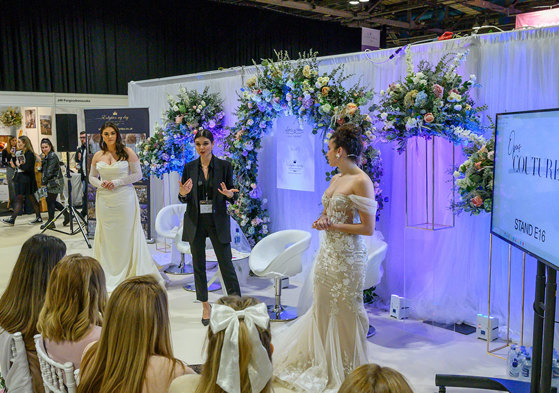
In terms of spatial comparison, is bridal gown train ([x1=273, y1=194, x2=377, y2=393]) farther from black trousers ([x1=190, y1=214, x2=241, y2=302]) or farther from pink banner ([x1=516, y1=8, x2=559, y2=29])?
pink banner ([x1=516, y1=8, x2=559, y2=29])

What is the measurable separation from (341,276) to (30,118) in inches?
378

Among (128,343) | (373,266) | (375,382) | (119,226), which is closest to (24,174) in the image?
(119,226)

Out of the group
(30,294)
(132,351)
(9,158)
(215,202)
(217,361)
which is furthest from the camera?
(9,158)

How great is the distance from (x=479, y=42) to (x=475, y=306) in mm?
2195

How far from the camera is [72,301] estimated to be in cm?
227

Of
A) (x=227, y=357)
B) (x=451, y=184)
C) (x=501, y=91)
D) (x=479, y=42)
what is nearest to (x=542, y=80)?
(x=501, y=91)

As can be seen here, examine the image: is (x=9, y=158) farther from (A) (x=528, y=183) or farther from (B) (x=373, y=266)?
(A) (x=528, y=183)

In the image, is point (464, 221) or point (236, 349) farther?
point (464, 221)

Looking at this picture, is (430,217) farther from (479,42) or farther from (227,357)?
(227,357)

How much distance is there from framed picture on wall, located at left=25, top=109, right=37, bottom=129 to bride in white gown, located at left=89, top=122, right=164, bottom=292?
626cm

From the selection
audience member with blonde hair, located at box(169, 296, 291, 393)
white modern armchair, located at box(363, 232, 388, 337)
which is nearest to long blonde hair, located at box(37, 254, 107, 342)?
audience member with blonde hair, located at box(169, 296, 291, 393)

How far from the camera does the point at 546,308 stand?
2639mm

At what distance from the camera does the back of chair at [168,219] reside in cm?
655

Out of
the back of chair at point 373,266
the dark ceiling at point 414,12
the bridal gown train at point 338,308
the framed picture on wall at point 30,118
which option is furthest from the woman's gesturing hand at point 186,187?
the dark ceiling at point 414,12
